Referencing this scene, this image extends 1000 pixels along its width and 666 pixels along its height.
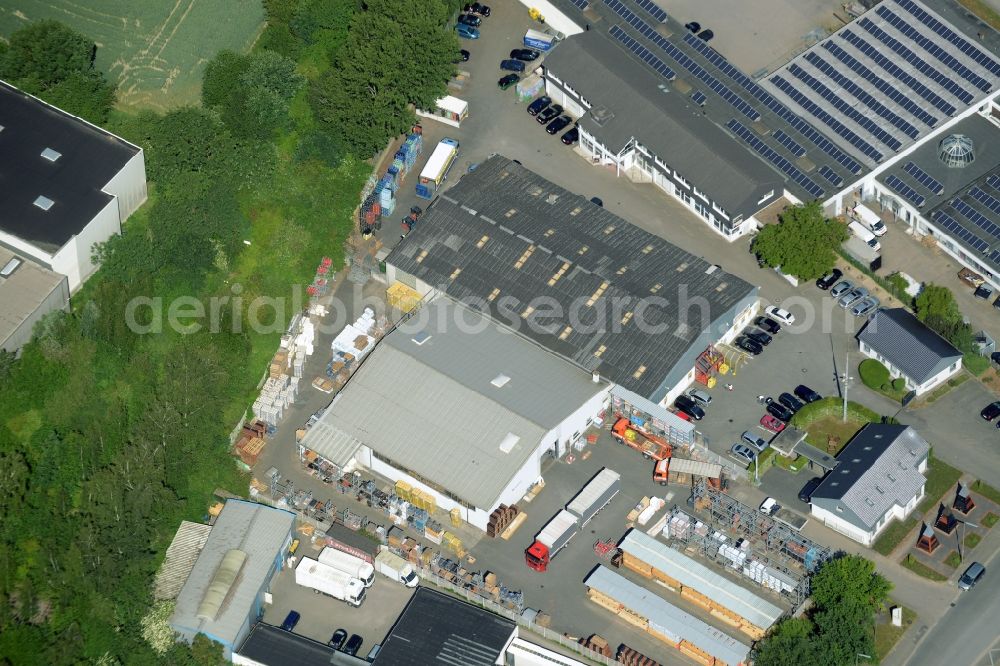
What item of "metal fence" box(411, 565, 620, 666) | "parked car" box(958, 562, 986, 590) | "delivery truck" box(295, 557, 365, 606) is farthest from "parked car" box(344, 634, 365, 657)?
"parked car" box(958, 562, 986, 590)

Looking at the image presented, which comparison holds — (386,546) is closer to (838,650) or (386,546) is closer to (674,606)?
(674,606)

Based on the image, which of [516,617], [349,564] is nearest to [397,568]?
[349,564]

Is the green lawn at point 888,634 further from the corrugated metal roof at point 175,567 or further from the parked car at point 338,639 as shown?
the corrugated metal roof at point 175,567

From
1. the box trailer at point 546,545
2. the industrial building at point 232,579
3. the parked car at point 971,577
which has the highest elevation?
the parked car at point 971,577

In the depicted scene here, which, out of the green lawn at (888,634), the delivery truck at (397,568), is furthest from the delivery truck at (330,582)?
the green lawn at (888,634)

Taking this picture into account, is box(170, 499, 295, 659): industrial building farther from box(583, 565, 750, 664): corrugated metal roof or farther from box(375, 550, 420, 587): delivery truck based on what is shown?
box(583, 565, 750, 664): corrugated metal roof

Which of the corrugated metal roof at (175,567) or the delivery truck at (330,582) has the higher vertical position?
the delivery truck at (330,582)

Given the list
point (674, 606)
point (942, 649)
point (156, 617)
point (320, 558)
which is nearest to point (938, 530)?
point (942, 649)
